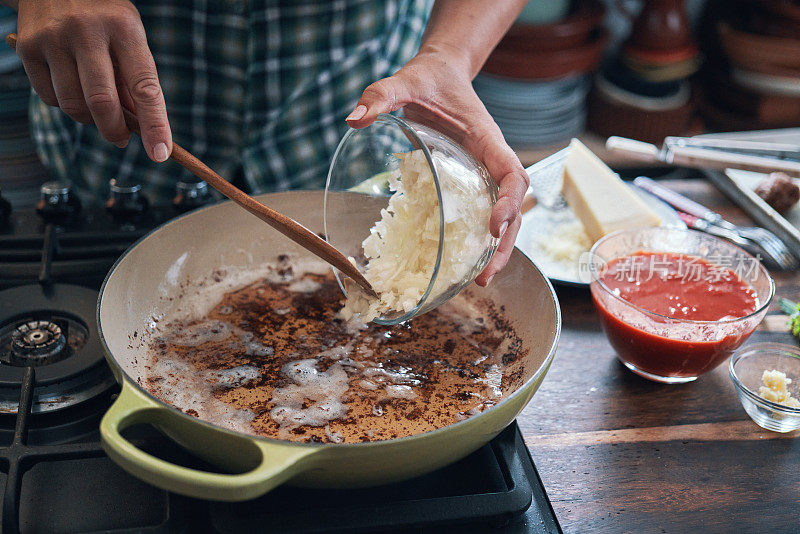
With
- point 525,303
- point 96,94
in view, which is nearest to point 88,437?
point 96,94

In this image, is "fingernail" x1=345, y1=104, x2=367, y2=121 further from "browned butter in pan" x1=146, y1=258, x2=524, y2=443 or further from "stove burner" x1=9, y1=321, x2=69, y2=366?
"stove burner" x1=9, y1=321, x2=69, y2=366

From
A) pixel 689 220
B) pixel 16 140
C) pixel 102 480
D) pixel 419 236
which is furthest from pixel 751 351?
pixel 16 140

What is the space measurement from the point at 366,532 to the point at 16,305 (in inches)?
23.5

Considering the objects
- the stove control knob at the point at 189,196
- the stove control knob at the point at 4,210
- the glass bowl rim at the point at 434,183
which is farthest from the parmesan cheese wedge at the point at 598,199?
the stove control knob at the point at 4,210

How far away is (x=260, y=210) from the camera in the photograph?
0.85m

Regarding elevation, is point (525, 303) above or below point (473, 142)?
below

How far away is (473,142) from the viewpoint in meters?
0.93

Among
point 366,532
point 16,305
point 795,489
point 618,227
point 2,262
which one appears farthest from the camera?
point 618,227

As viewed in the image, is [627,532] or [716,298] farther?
[716,298]

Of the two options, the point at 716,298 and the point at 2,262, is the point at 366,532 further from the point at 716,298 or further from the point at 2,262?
the point at 2,262

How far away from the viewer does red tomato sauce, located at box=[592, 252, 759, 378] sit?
89 cm

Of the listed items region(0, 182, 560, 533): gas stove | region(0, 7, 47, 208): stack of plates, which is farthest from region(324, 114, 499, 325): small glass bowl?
region(0, 7, 47, 208): stack of plates

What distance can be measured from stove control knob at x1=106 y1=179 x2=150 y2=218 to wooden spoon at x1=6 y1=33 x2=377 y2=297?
0.29 m

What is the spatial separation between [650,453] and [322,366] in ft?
1.43
